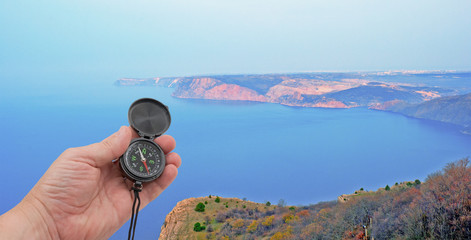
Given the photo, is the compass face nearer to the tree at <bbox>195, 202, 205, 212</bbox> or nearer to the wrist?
the wrist

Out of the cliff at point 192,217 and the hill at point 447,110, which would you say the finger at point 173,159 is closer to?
the cliff at point 192,217

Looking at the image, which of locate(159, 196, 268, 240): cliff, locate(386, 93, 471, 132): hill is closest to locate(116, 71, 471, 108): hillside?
locate(386, 93, 471, 132): hill

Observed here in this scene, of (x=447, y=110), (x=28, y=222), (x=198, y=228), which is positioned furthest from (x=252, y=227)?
(x=447, y=110)

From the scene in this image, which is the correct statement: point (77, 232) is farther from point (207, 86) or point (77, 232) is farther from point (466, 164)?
point (207, 86)

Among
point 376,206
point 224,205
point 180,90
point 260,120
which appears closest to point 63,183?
point 376,206

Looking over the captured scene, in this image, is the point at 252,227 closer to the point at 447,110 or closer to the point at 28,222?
the point at 28,222

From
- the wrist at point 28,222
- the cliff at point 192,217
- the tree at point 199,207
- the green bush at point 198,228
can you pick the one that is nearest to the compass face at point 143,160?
the wrist at point 28,222
